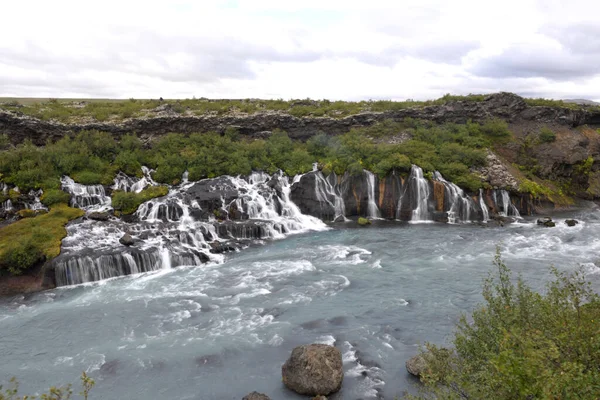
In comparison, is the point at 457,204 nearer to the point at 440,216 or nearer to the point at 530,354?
the point at 440,216

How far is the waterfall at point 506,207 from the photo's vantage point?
41.5 m

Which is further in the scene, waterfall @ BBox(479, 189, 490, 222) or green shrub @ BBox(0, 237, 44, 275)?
waterfall @ BBox(479, 189, 490, 222)

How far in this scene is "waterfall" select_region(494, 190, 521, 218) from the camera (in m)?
41.5

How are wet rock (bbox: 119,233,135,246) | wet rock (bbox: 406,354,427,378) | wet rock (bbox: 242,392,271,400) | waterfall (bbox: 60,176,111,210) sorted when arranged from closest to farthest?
1. wet rock (bbox: 242,392,271,400)
2. wet rock (bbox: 406,354,427,378)
3. wet rock (bbox: 119,233,135,246)
4. waterfall (bbox: 60,176,111,210)

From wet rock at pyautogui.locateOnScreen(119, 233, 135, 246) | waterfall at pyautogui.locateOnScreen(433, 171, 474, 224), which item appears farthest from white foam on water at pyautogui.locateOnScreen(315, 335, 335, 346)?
waterfall at pyautogui.locateOnScreen(433, 171, 474, 224)

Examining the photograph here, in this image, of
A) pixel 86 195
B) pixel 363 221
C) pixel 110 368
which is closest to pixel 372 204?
pixel 363 221

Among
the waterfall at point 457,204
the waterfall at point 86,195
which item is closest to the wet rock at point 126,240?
the waterfall at point 86,195

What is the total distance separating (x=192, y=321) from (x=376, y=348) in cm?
944

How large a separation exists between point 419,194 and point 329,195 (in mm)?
9296

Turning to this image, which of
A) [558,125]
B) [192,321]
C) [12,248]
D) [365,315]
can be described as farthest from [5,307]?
[558,125]

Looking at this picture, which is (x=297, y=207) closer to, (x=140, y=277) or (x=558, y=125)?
(x=140, y=277)

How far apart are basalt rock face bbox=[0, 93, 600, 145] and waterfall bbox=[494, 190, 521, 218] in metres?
16.8

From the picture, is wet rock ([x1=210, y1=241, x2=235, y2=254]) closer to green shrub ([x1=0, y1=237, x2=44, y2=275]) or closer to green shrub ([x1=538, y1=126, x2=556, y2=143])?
green shrub ([x1=0, y1=237, x2=44, y2=275])

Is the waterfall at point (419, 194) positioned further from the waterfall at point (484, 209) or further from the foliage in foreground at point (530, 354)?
the foliage in foreground at point (530, 354)
